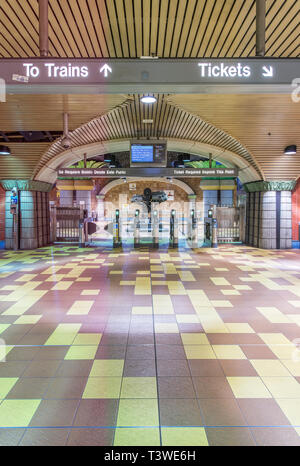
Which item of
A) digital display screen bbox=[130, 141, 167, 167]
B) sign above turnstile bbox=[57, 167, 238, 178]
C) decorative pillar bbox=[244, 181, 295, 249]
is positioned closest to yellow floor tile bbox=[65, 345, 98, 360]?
digital display screen bbox=[130, 141, 167, 167]

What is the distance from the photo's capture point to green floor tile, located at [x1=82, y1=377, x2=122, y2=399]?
2.73 metres

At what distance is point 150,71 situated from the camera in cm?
314

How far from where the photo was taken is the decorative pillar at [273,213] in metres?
11.4

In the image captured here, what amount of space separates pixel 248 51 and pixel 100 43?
2176 millimetres

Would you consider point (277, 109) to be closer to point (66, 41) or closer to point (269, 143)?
point (269, 143)

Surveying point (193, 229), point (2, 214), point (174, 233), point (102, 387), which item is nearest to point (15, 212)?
point (2, 214)

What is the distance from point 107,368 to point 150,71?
295cm

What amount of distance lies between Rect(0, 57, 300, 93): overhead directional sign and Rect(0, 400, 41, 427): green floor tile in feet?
9.43

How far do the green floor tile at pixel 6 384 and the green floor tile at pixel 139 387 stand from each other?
1.00 metres

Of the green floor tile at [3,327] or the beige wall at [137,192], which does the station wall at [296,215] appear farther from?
the green floor tile at [3,327]

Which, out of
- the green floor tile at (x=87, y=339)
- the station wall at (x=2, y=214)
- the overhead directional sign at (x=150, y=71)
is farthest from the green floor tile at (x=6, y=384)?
the station wall at (x=2, y=214)

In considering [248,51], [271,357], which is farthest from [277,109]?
[271,357]

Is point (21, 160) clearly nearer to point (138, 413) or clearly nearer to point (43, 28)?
point (43, 28)

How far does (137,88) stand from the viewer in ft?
10.6
